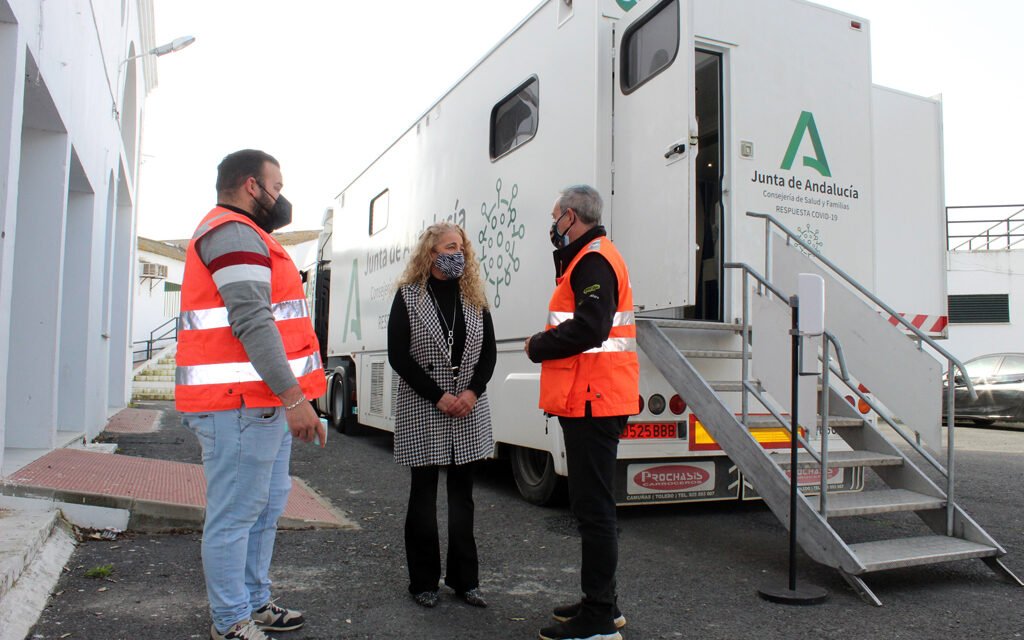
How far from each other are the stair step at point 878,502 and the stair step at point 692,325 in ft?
3.86

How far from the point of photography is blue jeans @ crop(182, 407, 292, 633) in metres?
2.70

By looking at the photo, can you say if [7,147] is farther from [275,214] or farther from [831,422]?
[831,422]

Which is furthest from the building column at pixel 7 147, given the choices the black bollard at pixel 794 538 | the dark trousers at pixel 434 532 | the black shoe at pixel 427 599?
the black bollard at pixel 794 538

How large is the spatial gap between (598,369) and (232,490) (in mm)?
1422

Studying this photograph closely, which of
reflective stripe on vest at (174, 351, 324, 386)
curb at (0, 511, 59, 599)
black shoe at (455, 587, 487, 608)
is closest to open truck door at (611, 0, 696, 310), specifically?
black shoe at (455, 587, 487, 608)

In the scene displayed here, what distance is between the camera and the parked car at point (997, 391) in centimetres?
1231

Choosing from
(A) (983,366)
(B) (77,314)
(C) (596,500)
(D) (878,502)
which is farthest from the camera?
(A) (983,366)

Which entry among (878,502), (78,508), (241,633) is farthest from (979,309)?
(241,633)

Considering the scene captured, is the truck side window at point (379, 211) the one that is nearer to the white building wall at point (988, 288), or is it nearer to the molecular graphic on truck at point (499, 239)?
the molecular graphic on truck at point (499, 239)

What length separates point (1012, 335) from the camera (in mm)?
16969

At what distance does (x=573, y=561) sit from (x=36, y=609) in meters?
2.51

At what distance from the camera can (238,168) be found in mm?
2885

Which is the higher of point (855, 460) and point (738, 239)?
point (738, 239)

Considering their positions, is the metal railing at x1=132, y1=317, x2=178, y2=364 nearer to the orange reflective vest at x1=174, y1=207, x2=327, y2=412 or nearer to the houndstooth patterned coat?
the houndstooth patterned coat
